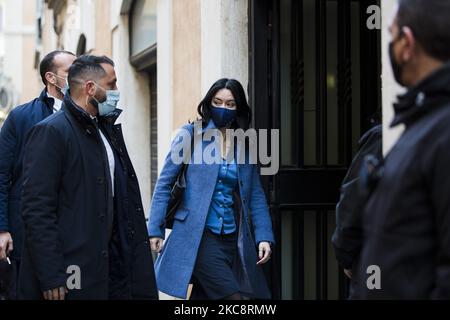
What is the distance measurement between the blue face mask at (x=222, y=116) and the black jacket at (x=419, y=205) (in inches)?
124

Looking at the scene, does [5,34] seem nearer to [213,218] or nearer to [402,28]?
[213,218]

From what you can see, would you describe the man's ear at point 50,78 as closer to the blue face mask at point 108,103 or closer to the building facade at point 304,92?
the building facade at point 304,92

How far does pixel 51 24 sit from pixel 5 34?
16.0m

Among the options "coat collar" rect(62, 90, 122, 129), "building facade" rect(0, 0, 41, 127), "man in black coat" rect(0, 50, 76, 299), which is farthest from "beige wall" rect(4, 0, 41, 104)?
"coat collar" rect(62, 90, 122, 129)

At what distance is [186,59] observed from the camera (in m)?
7.79

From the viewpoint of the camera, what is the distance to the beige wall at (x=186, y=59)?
24.6ft

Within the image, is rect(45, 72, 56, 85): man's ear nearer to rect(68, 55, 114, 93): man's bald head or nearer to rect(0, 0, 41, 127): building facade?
rect(68, 55, 114, 93): man's bald head

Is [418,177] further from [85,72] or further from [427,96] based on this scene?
[85,72]

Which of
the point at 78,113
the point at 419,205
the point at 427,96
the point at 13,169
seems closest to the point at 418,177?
the point at 419,205

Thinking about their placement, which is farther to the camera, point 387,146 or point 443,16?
point 387,146

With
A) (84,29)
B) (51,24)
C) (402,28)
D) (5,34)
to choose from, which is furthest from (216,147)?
(5,34)

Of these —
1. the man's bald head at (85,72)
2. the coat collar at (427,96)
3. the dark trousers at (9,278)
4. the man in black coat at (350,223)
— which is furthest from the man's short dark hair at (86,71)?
the coat collar at (427,96)

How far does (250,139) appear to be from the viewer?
578 centimetres

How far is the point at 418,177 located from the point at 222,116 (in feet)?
10.9
